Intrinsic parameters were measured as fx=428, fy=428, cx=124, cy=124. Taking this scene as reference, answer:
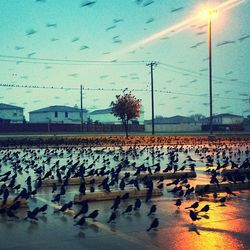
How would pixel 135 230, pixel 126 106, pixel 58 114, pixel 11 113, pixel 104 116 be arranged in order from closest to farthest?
pixel 135 230, pixel 126 106, pixel 11 113, pixel 58 114, pixel 104 116

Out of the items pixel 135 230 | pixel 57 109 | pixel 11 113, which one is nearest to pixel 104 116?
pixel 57 109

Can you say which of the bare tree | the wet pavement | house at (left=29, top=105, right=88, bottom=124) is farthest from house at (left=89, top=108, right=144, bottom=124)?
the wet pavement

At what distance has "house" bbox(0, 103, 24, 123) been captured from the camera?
107062 mm

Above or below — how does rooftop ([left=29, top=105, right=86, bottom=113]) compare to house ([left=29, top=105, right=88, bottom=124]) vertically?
above

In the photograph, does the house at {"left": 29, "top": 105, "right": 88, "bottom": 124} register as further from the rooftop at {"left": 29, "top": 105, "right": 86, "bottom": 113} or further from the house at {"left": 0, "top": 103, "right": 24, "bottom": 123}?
the house at {"left": 0, "top": 103, "right": 24, "bottom": 123}

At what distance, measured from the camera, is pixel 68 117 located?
116m

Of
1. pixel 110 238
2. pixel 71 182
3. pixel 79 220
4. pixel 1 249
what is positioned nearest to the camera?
pixel 1 249

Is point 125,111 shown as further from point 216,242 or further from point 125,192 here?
point 216,242

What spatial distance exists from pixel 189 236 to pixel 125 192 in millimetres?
3966

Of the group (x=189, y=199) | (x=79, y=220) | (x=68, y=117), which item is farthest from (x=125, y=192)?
(x=68, y=117)

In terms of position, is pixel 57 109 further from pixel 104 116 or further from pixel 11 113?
pixel 104 116

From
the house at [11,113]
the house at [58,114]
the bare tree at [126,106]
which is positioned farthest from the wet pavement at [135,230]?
the house at [58,114]

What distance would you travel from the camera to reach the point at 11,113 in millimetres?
108375

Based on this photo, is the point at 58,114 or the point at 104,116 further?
the point at 104,116
